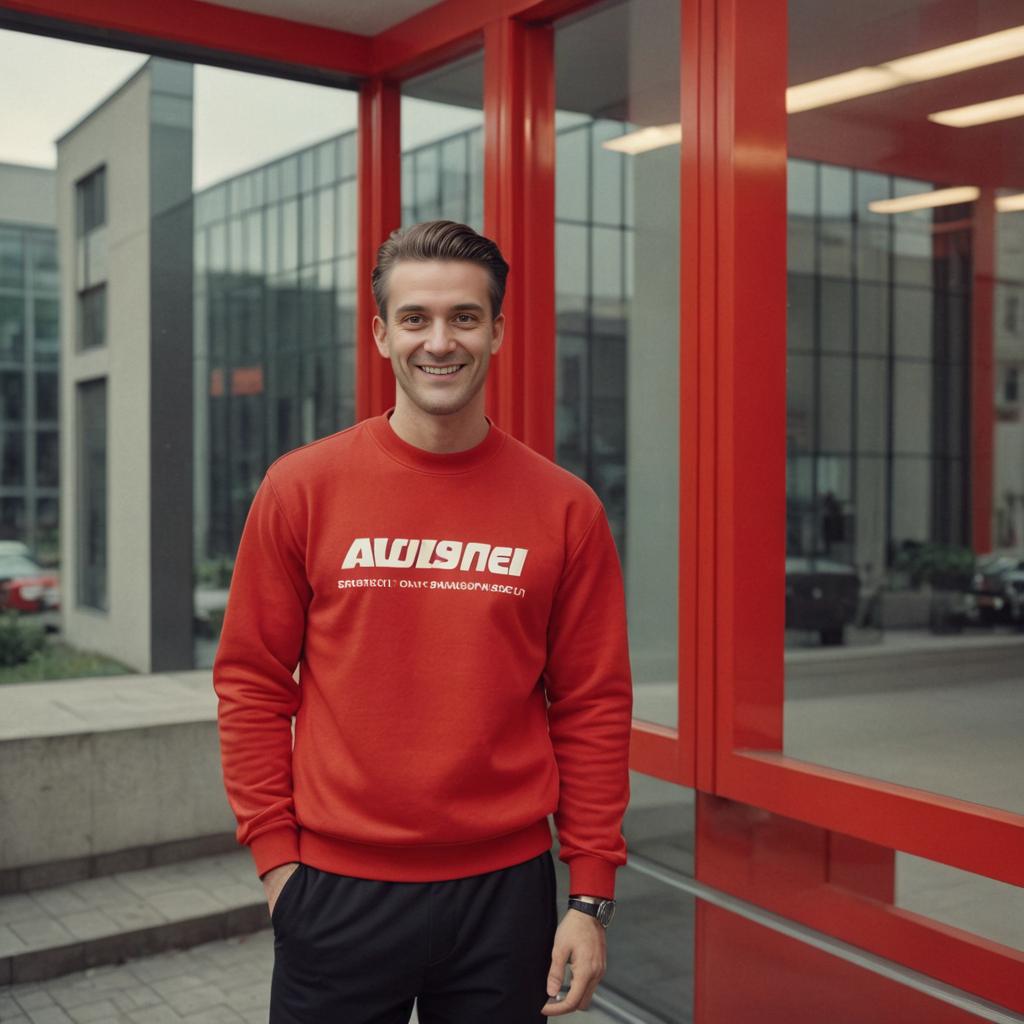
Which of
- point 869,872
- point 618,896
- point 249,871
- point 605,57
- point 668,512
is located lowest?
point 249,871

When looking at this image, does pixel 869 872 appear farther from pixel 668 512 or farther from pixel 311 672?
pixel 311 672

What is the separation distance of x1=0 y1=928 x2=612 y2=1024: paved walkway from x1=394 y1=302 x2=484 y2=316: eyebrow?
8.94 feet

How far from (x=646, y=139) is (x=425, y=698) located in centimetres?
258

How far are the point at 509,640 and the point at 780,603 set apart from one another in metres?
1.39

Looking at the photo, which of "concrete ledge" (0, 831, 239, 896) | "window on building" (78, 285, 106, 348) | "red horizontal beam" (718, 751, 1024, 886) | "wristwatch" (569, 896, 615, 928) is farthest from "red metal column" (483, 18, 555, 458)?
"window on building" (78, 285, 106, 348)

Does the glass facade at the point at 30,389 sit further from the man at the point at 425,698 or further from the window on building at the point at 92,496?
the man at the point at 425,698

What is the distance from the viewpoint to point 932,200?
→ 1392cm

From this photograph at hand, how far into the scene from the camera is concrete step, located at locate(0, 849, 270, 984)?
460 cm

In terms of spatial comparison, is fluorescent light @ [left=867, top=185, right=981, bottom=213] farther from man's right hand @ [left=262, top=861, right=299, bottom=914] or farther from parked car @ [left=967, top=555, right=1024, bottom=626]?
man's right hand @ [left=262, top=861, right=299, bottom=914]

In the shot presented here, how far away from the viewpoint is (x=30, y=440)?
8.87 m

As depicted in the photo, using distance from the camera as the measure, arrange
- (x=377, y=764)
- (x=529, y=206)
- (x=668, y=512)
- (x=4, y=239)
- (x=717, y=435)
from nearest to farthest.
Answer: (x=377, y=764) → (x=717, y=435) → (x=668, y=512) → (x=529, y=206) → (x=4, y=239)

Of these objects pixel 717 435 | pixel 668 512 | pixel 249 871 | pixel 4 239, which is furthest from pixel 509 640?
pixel 4 239

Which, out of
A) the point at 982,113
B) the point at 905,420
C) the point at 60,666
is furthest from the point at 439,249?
the point at 905,420

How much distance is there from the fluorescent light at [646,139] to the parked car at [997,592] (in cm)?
768
